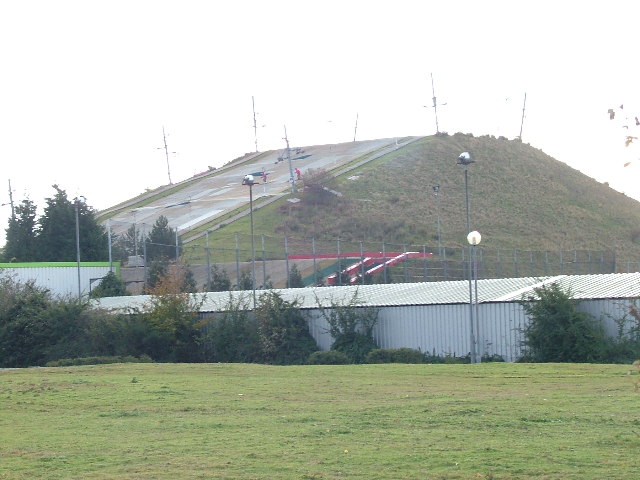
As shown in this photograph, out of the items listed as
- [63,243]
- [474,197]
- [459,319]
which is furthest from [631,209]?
[459,319]

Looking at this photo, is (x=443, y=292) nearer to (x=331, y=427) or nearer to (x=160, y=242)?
(x=331, y=427)

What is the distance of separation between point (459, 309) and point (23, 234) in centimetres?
4907

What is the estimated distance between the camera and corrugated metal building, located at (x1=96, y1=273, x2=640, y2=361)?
33.2 m

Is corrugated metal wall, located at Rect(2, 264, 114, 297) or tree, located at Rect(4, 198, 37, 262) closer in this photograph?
corrugated metal wall, located at Rect(2, 264, 114, 297)

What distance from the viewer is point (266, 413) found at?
59.4 feet

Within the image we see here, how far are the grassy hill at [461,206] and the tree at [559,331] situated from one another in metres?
41.3

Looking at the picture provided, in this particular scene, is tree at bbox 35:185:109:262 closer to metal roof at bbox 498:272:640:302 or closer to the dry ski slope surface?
the dry ski slope surface

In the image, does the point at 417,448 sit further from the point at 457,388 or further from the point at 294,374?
the point at 294,374

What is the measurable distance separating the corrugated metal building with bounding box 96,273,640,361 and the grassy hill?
3302cm

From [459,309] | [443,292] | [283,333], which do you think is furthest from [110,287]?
[459,309]

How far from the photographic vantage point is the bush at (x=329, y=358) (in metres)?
35.2

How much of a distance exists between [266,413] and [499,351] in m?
17.6

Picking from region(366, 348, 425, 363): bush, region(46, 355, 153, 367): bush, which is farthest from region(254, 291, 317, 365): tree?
region(46, 355, 153, 367): bush

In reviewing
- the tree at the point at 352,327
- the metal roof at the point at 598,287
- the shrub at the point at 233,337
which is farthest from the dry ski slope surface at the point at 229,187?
the metal roof at the point at 598,287
